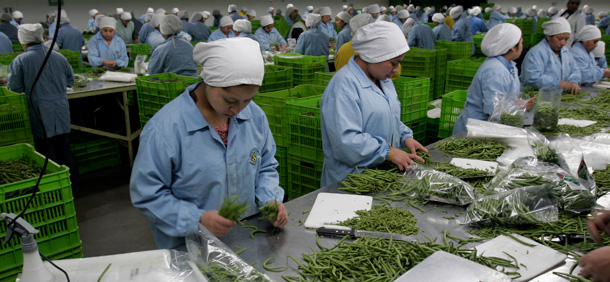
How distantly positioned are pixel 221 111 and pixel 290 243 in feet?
1.96

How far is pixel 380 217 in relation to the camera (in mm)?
1877

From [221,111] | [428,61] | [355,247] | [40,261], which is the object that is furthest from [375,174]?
[428,61]

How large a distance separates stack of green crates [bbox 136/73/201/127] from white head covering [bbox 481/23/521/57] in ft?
10.1

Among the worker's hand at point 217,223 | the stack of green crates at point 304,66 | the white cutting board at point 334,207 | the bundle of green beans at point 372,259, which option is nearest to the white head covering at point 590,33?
the stack of green crates at point 304,66

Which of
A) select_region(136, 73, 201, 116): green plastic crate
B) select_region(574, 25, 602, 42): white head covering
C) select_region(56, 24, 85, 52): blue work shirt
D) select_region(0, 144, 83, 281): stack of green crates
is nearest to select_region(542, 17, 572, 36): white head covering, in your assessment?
select_region(574, 25, 602, 42): white head covering

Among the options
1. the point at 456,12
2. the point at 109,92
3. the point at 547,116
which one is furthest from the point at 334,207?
the point at 456,12

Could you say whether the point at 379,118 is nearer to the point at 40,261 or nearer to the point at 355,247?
the point at 355,247

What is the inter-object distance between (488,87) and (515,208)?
2030 mm

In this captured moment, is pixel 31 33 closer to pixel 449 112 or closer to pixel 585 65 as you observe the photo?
pixel 449 112

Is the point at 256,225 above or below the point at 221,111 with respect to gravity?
below

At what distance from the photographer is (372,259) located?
1.59 m

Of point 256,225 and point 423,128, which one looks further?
point 423,128

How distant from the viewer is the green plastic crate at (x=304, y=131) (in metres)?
3.49

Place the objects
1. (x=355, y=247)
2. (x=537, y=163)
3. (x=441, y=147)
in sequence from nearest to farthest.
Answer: (x=355, y=247)
(x=537, y=163)
(x=441, y=147)
